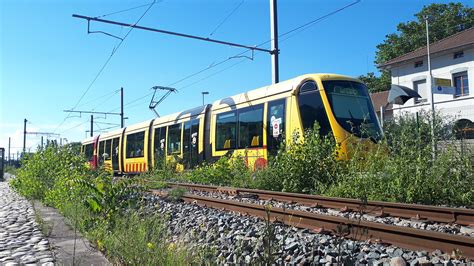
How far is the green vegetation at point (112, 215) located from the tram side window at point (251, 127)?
5.03 meters

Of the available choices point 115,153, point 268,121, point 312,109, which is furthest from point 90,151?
point 312,109

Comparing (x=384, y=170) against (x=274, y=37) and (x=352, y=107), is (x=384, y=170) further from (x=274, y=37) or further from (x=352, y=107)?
(x=274, y=37)

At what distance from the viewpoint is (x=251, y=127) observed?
1345 cm

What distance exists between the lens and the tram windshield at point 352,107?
1121 cm

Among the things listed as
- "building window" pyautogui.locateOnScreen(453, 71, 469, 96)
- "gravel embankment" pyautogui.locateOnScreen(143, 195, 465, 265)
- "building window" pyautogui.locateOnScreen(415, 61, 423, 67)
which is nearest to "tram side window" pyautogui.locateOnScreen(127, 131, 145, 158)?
"gravel embankment" pyautogui.locateOnScreen(143, 195, 465, 265)

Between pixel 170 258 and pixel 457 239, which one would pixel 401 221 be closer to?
pixel 457 239

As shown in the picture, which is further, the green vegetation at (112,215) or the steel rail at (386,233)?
the green vegetation at (112,215)

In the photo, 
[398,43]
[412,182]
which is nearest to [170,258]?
[412,182]

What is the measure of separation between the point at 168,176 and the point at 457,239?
13630 millimetres

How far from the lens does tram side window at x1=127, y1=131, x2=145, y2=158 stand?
22.0m

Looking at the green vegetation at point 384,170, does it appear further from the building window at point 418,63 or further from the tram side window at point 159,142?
the building window at point 418,63

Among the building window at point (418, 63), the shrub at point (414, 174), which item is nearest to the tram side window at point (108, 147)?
the shrub at point (414, 174)

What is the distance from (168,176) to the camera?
1695 centimetres

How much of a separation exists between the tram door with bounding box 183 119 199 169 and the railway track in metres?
6.36
